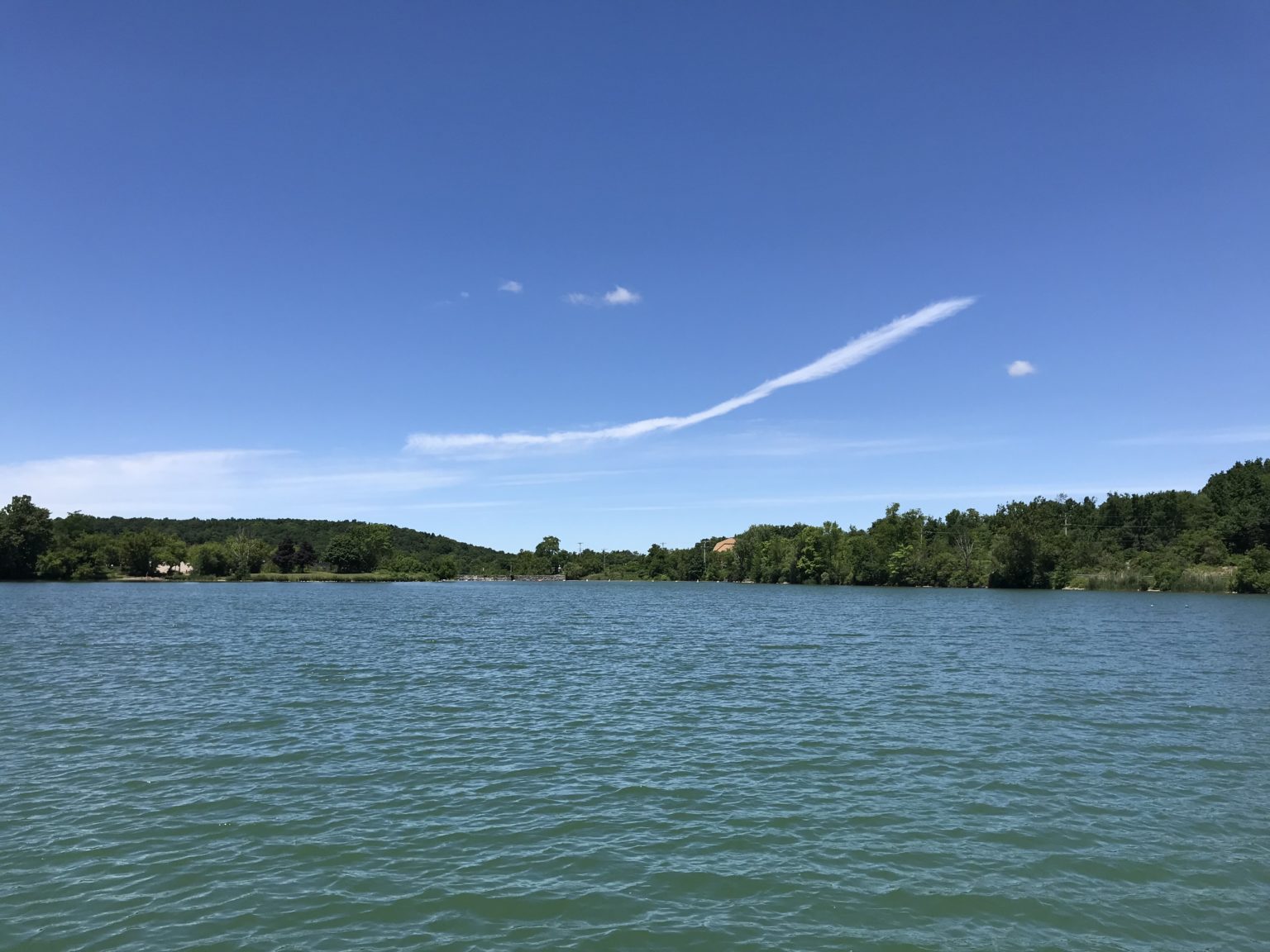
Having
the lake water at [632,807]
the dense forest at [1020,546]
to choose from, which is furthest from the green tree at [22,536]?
the lake water at [632,807]

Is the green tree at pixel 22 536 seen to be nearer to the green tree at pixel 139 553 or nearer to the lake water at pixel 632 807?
the green tree at pixel 139 553

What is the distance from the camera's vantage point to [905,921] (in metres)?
9.98

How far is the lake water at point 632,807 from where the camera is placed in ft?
32.5

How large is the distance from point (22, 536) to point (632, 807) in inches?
7076

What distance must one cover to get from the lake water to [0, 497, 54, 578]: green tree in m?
147

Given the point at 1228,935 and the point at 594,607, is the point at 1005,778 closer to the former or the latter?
the point at 1228,935

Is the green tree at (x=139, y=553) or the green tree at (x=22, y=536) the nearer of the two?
the green tree at (x=22, y=536)

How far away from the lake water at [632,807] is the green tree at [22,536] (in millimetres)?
146823

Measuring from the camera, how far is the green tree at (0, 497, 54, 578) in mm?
149125

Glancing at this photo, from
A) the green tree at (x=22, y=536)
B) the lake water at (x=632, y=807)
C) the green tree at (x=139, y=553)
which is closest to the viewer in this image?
the lake water at (x=632, y=807)

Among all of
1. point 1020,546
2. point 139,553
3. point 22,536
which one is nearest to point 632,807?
point 1020,546

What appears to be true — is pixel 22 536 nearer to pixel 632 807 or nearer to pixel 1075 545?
pixel 632 807

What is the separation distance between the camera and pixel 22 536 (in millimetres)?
149875

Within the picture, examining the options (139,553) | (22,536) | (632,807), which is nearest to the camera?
(632,807)
